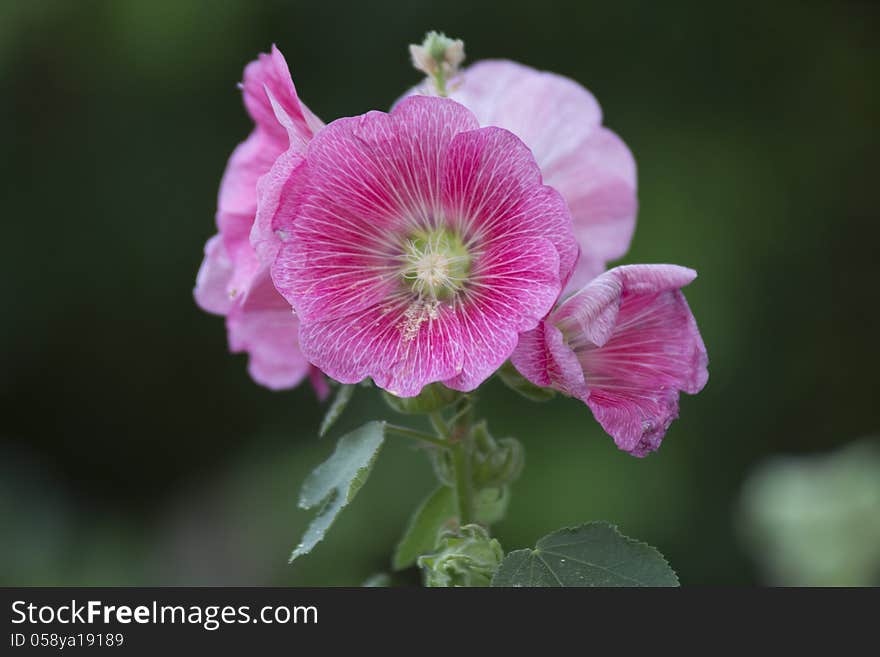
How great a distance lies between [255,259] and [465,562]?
1.28 feet

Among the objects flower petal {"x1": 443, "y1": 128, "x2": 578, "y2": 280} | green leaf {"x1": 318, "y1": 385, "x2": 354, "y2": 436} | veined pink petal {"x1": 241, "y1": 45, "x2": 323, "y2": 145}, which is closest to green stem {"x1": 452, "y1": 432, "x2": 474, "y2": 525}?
→ green leaf {"x1": 318, "y1": 385, "x2": 354, "y2": 436}

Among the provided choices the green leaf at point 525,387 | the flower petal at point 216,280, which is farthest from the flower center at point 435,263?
the flower petal at point 216,280

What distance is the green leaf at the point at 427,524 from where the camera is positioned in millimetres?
1274

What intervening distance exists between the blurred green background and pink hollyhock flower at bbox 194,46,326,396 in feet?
7.50

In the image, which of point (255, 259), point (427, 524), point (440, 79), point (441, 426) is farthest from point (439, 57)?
point (427, 524)

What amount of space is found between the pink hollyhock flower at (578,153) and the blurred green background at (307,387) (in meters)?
2.30

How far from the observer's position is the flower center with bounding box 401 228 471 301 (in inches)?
45.9

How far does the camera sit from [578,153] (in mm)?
1368

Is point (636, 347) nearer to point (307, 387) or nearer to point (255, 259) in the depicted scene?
point (255, 259)

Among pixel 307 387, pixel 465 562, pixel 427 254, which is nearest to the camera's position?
pixel 465 562

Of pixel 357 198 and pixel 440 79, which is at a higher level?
pixel 440 79
